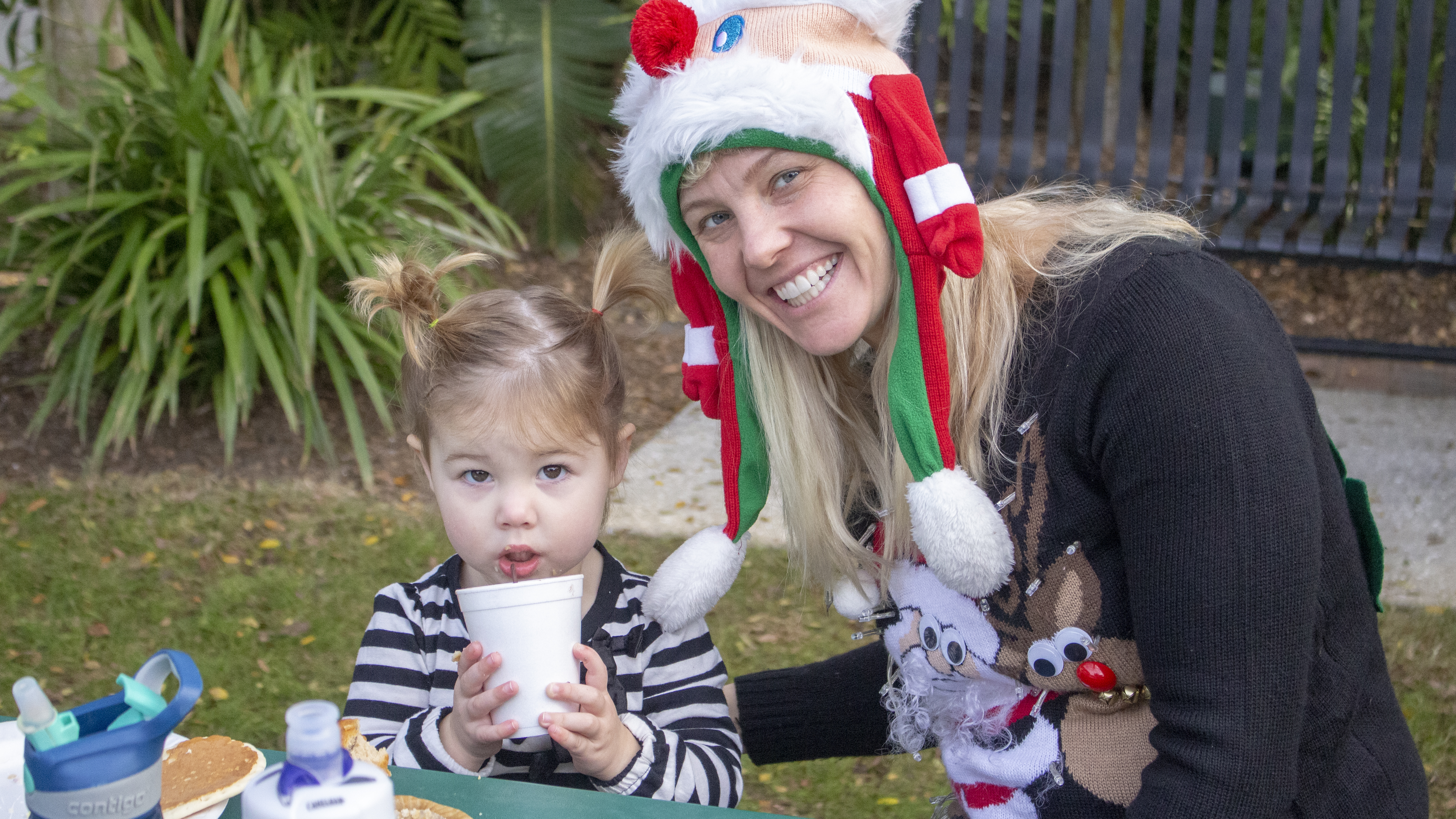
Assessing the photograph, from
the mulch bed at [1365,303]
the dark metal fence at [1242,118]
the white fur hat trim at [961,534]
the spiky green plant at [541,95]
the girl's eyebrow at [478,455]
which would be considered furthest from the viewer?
the spiky green plant at [541,95]

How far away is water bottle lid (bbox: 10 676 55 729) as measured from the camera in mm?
936

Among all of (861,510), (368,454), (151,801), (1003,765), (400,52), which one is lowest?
(368,454)

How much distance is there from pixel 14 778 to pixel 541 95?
16.9 ft

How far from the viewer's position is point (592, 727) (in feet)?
4.82

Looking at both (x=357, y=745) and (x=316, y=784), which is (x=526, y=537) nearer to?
(x=357, y=745)

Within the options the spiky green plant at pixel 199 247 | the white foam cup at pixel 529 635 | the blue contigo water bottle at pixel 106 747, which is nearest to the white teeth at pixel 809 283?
the white foam cup at pixel 529 635

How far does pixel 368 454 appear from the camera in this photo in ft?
15.0

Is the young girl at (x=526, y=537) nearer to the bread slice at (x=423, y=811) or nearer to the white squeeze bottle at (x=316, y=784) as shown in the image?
the bread slice at (x=423, y=811)

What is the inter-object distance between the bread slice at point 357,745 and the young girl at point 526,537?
334 mm

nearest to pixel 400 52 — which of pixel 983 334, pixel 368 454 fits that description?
pixel 368 454

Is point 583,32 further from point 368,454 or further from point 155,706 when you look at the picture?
point 155,706

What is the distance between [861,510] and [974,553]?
1.37 ft

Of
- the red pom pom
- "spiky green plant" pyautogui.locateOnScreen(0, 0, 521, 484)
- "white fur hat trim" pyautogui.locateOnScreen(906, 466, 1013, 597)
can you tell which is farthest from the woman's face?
"spiky green plant" pyautogui.locateOnScreen(0, 0, 521, 484)

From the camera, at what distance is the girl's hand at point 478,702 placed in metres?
1.40
